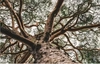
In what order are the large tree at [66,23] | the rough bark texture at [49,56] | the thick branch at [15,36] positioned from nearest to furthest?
the thick branch at [15,36]
the rough bark texture at [49,56]
the large tree at [66,23]

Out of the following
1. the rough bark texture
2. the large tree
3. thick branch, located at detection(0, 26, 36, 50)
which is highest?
the large tree

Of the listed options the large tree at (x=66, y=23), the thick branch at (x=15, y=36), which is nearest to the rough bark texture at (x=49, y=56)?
the thick branch at (x=15, y=36)

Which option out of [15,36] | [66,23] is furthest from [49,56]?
[66,23]

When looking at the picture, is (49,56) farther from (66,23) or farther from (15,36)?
(66,23)

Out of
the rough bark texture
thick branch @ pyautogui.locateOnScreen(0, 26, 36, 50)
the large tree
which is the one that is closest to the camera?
thick branch @ pyautogui.locateOnScreen(0, 26, 36, 50)

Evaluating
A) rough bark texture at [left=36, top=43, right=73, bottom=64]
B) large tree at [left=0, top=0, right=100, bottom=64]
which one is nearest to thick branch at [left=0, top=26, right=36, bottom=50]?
rough bark texture at [left=36, top=43, right=73, bottom=64]

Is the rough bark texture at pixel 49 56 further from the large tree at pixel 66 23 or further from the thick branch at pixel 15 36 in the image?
the large tree at pixel 66 23

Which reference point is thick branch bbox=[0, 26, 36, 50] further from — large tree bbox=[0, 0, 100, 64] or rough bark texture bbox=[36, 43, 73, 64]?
large tree bbox=[0, 0, 100, 64]

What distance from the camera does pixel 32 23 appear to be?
3.87 m

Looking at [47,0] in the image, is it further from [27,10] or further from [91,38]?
[91,38]

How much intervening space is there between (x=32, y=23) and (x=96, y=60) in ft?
4.79

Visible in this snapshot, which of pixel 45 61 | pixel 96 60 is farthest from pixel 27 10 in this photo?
pixel 45 61

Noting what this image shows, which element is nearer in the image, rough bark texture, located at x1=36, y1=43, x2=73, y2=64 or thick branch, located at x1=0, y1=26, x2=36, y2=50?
thick branch, located at x1=0, y1=26, x2=36, y2=50

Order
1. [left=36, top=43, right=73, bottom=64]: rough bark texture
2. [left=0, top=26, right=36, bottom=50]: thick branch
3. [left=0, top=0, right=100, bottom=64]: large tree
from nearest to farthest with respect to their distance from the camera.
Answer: [left=0, top=26, right=36, bottom=50]: thick branch
[left=36, top=43, right=73, bottom=64]: rough bark texture
[left=0, top=0, right=100, bottom=64]: large tree
